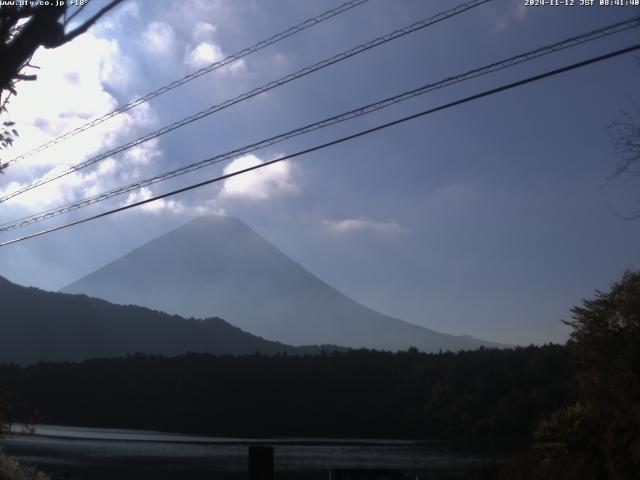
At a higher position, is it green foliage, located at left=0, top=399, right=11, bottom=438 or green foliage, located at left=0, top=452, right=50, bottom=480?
green foliage, located at left=0, top=399, right=11, bottom=438

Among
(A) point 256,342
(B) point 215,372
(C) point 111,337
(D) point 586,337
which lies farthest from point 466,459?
(A) point 256,342

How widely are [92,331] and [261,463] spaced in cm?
15605

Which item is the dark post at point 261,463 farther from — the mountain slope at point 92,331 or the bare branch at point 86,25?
the mountain slope at point 92,331

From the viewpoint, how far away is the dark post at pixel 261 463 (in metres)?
6.98

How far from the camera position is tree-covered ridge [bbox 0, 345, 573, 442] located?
253 feet

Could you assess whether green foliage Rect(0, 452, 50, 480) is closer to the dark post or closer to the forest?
the dark post

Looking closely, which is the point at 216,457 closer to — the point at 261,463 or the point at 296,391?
the point at 296,391

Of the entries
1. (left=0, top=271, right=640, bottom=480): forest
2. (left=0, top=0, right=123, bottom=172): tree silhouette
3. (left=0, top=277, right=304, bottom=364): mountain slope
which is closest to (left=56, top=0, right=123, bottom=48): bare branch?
(left=0, top=0, right=123, bottom=172): tree silhouette

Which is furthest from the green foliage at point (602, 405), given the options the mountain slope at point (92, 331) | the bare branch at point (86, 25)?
the mountain slope at point (92, 331)

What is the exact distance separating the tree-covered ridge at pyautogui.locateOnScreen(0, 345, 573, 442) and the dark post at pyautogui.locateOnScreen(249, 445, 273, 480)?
6497 centimetres

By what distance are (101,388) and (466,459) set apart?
6048 centimetres

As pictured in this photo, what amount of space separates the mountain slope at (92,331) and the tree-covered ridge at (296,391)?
32.8 metres

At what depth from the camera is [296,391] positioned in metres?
97.6

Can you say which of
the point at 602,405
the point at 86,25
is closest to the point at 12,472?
the point at 86,25
